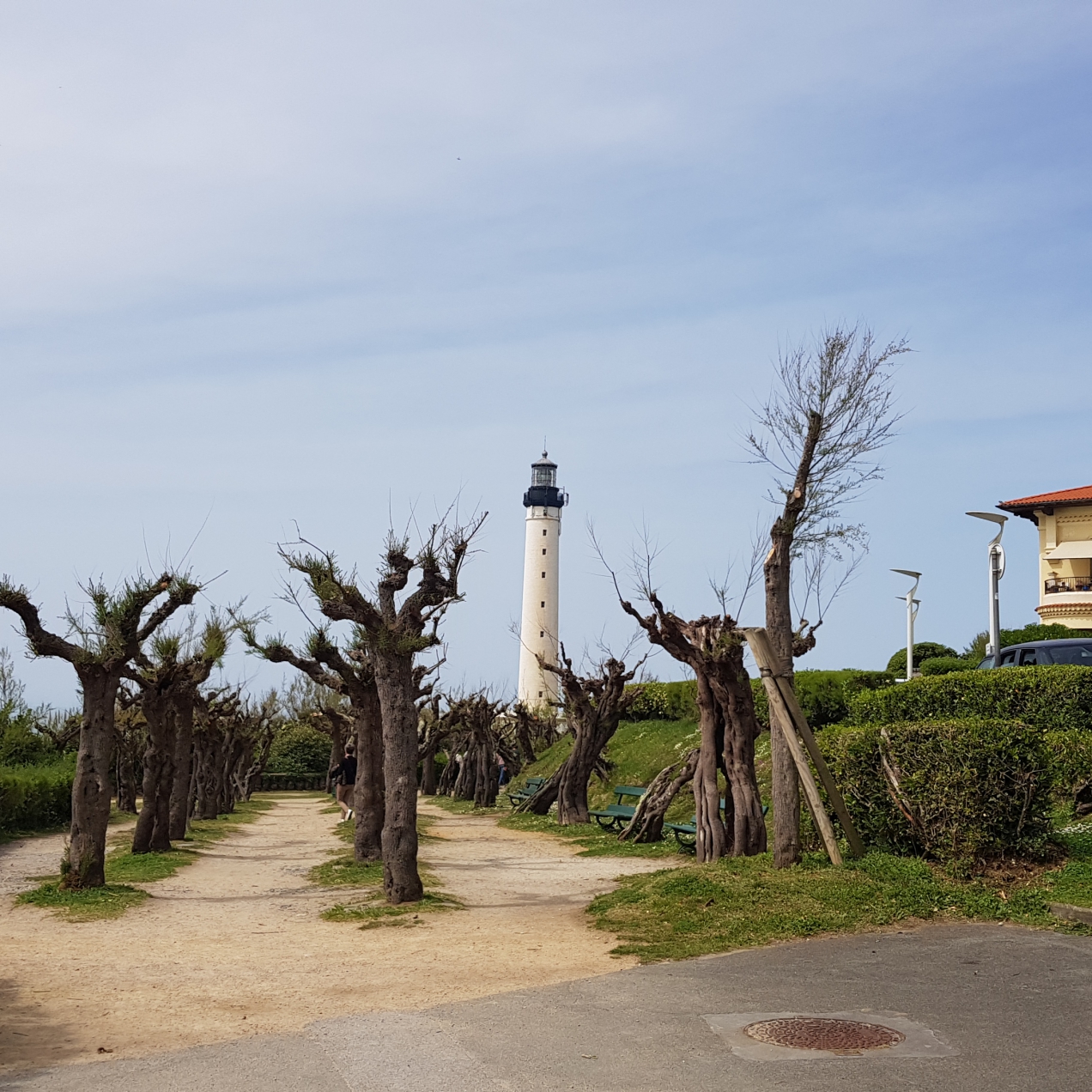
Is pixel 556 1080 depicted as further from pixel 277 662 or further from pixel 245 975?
pixel 277 662

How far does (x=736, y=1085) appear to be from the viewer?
5.67 meters

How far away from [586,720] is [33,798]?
13.1 meters

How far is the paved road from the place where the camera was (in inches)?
227

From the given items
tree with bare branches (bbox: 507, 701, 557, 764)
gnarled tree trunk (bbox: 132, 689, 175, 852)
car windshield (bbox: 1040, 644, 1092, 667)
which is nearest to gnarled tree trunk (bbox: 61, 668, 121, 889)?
gnarled tree trunk (bbox: 132, 689, 175, 852)

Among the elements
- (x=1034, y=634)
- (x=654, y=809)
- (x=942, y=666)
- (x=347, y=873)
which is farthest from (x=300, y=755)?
(x=347, y=873)

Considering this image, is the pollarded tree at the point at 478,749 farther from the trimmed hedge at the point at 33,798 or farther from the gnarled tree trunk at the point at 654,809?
the gnarled tree trunk at the point at 654,809

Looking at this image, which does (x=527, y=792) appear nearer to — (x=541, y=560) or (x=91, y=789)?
(x=91, y=789)

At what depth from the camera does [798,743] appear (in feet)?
39.5

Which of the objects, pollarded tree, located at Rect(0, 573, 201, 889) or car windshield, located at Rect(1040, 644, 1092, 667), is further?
car windshield, located at Rect(1040, 644, 1092, 667)

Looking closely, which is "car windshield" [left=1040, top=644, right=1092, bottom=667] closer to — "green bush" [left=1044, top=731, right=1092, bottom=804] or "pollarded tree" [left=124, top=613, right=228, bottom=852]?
"green bush" [left=1044, top=731, right=1092, bottom=804]

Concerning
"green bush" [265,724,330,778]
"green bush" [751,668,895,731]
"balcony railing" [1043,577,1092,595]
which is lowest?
"green bush" [265,724,330,778]

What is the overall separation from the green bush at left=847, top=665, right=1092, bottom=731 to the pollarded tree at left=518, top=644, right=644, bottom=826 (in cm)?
585

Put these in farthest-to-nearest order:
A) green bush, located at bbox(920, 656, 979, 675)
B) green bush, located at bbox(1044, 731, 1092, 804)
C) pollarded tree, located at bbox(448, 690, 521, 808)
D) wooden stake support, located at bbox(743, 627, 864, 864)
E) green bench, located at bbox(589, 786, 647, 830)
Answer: pollarded tree, located at bbox(448, 690, 521, 808) < green bush, located at bbox(920, 656, 979, 675) < green bench, located at bbox(589, 786, 647, 830) < green bush, located at bbox(1044, 731, 1092, 804) < wooden stake support, located at bbox(743, 627, 864, 864)

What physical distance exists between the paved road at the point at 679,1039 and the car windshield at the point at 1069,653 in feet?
45.7
